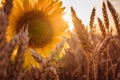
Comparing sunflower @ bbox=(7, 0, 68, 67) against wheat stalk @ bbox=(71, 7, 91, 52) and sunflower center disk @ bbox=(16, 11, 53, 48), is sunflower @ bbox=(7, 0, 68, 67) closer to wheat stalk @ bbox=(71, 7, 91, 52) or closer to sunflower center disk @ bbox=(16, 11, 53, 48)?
sunflower center disk @ bbox=(16, 11, 53, 48)

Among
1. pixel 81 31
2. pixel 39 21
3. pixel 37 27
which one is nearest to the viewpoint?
pixel 81 31

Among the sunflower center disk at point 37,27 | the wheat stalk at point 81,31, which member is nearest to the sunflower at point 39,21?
the sunflower center disk at point 37,27

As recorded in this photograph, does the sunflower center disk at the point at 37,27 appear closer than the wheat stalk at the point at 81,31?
No

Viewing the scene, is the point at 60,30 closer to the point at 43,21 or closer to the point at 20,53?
the point at 43,21

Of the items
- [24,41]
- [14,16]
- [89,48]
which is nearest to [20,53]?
[24,41]

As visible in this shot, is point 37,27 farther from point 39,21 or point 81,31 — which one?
point 81,31

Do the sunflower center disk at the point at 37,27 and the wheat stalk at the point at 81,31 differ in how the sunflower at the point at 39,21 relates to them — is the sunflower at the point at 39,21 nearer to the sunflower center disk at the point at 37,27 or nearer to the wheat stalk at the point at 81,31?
the sunflower center disk at the point at 37,27

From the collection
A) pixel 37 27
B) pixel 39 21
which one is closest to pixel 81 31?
pixel 37 27

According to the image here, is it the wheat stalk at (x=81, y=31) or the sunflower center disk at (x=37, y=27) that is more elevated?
the sunflower center disk at (x=37, y=27)
